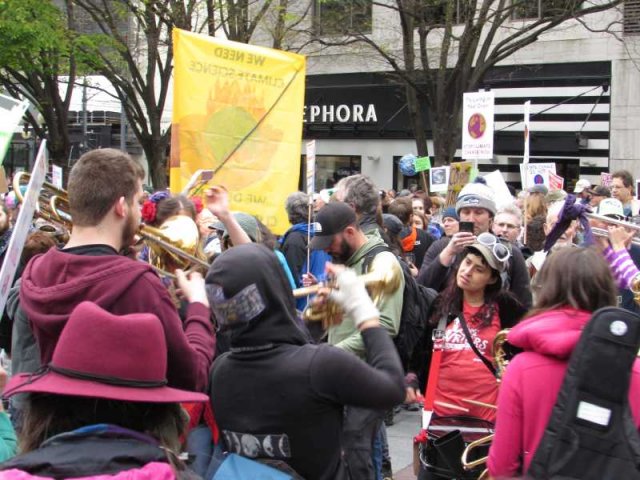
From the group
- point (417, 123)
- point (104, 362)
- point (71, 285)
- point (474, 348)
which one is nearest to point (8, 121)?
point (71, 285)

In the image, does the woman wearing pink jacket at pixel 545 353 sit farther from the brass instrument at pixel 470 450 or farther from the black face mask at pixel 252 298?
the brass instrument at pixel 470 450

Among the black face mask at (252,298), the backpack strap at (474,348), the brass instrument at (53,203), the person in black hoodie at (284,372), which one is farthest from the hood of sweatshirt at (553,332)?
the brass instrument at (53,203)

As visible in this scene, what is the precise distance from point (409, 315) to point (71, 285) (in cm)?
207

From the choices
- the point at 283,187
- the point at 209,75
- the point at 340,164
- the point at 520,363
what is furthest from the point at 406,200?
the point at 340,164

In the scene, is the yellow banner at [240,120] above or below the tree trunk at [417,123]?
below

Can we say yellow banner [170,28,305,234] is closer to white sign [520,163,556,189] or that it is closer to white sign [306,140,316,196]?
white sign [306,140,316,196]

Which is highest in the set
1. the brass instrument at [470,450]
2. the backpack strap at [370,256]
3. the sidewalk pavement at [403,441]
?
the backpack strap at [370,256]

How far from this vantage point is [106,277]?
254cm

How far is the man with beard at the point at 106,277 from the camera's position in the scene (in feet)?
8.30

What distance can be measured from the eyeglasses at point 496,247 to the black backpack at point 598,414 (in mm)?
1726

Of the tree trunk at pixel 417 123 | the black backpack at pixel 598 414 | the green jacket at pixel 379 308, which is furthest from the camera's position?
the tree trunk at pixel 417 123

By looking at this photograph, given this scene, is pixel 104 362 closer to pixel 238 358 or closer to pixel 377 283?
pixel 238 358

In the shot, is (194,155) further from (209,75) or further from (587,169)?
(587,169)

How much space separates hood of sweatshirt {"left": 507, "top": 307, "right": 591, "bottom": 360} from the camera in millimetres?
2624
